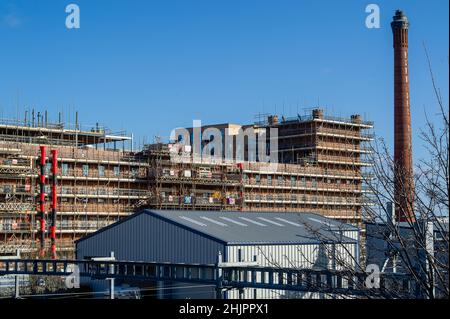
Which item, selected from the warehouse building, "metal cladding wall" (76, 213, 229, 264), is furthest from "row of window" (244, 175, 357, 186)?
"metal cladding wall" (76, 213, 229, 264)

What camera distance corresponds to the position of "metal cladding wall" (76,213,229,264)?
3256 cm

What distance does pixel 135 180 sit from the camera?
2486 inches

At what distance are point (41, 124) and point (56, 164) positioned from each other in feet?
23.9

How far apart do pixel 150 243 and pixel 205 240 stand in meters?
3.49

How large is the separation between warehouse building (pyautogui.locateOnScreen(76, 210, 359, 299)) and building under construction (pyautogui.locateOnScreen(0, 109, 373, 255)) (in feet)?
49.9

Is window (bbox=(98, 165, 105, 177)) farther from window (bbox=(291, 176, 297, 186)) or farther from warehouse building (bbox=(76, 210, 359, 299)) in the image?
window (bbox=(291, 176, 297, 186))

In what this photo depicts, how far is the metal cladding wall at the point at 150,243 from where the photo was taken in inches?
1282

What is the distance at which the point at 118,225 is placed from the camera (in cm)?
3638

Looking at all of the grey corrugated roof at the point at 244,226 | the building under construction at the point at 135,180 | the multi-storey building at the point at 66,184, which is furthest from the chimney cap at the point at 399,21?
the grey corrugated roof at the point at 244,226

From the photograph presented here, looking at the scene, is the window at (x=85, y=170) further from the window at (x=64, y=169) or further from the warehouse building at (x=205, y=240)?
the warehouse building at (x=205, y=240)

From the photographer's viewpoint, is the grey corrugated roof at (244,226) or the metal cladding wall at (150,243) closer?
the metal cladding wall at (150,243)
